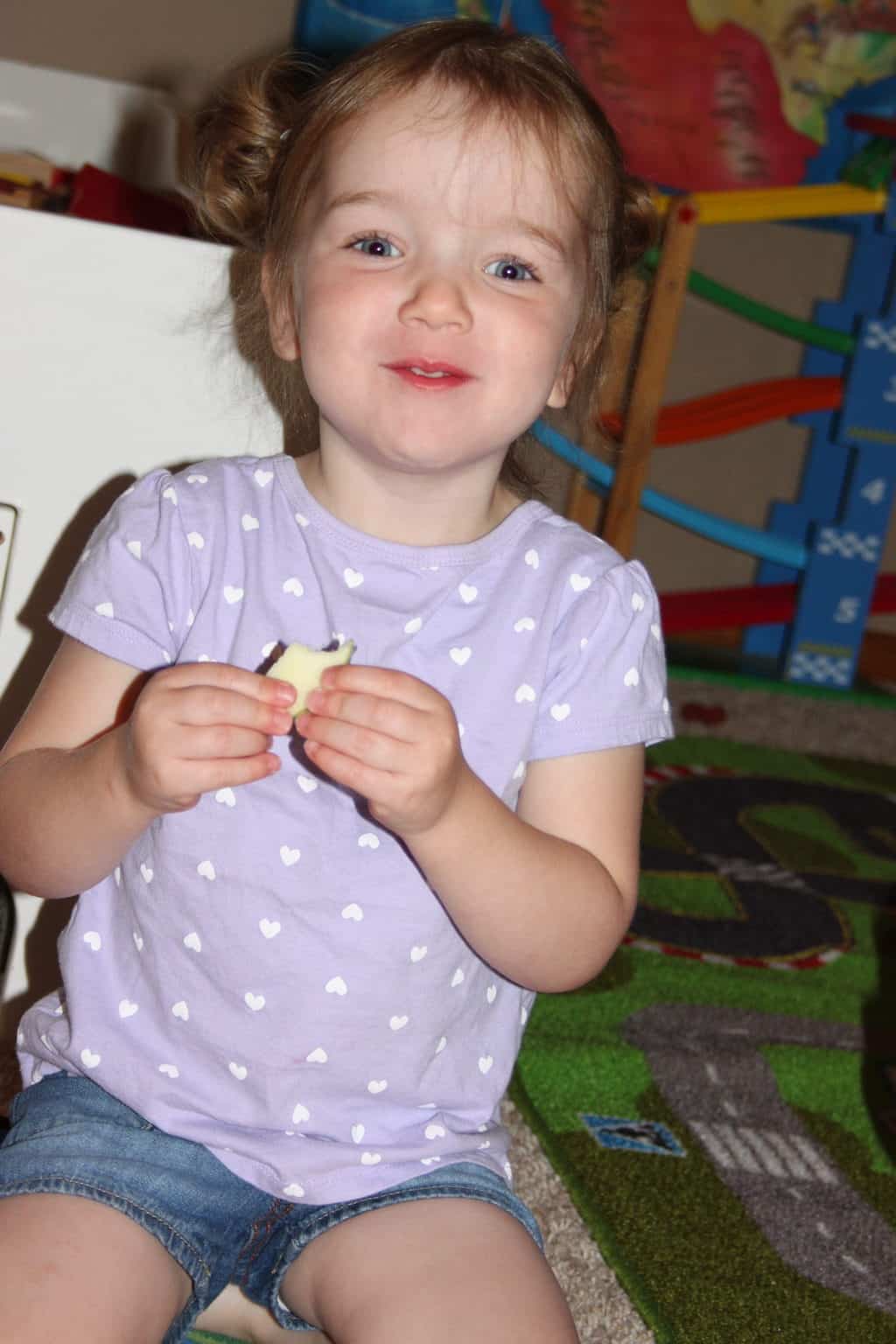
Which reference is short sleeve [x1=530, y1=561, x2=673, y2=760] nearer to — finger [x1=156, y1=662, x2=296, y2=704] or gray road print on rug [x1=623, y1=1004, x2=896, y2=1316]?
finger [x1=156, y1=662, x2=296, y2=704]

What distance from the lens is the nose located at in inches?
27.9

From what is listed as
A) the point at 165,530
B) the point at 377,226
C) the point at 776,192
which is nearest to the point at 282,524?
the point at 165,530

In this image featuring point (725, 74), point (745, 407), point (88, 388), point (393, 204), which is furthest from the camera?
point (725, 74)

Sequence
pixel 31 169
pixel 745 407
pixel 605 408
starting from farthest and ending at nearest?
1. pixel 745 407
2. pixel 605 408
3. pixel 31 169

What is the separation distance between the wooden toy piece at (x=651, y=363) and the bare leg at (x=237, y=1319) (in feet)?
4.76

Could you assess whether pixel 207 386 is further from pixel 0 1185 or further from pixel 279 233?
pixel 0 1185

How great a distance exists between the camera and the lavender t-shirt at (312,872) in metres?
0.73

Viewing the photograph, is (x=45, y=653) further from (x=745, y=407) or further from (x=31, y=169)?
(x=745, y=407)

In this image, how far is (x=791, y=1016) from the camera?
4.15 ft

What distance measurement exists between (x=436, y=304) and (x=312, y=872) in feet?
0.94

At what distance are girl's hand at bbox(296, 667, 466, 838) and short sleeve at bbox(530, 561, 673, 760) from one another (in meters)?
0.13

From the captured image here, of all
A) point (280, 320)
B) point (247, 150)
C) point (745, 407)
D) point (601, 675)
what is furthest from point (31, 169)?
point (745, 407)

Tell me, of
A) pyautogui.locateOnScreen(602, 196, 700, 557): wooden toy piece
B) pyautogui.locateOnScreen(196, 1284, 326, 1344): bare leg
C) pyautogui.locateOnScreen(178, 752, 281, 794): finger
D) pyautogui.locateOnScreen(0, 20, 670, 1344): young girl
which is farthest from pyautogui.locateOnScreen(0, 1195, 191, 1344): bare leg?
pyautogui.locateOnScreen(602, 196, 700, 557): wooden toy piece

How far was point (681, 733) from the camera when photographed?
6.94ft
